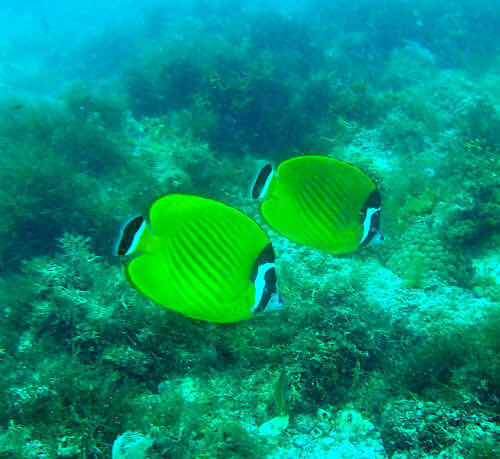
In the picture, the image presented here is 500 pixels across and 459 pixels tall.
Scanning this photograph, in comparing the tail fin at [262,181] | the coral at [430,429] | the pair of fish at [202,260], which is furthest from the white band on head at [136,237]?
the coral at [430,429]

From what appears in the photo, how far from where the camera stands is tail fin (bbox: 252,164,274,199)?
1958 millimetres

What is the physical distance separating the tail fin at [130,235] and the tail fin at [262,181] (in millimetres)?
706

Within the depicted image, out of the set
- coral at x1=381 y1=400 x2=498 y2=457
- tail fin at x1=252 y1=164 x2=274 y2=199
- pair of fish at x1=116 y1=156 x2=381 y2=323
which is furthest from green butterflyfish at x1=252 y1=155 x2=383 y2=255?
coral at x1=381 y1=400 x2=498 y2=457

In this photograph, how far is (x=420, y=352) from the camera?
2.82 m

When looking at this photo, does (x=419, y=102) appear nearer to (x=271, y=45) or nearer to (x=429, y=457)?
(x=271, y=45)

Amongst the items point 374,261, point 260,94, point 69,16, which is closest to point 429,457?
point 374,261

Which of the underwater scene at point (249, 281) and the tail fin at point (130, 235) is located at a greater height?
the tail fin at point (130, 235)

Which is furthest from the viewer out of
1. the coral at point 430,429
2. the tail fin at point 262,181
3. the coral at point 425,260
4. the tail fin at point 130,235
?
the coral at point 425,260

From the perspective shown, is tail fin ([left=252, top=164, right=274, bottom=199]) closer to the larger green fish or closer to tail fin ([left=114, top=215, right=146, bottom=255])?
the larger green fish

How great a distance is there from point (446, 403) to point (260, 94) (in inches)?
322

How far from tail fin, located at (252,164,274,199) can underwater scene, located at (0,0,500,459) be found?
13 mm

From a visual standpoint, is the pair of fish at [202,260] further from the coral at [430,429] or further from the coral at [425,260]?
the coral at [425,260]

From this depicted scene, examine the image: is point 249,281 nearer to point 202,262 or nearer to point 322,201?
point 202,262

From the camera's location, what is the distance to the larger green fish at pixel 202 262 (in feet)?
5.13
